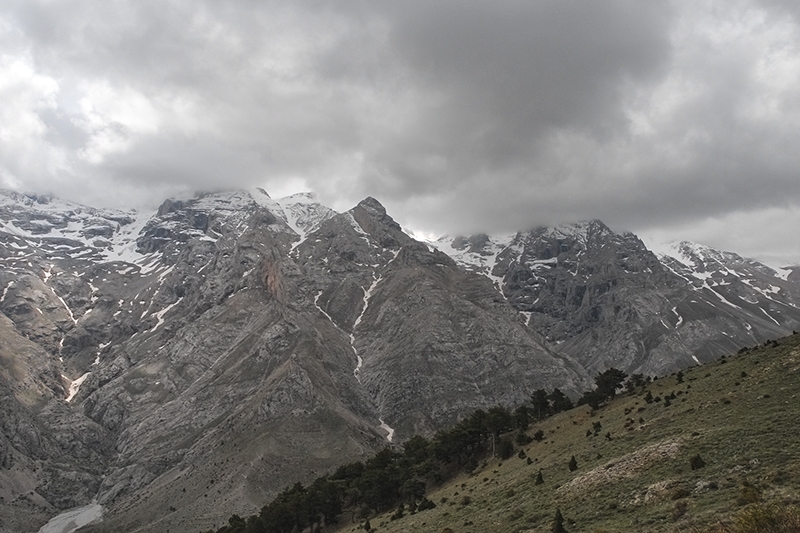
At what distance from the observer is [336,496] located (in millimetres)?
115438

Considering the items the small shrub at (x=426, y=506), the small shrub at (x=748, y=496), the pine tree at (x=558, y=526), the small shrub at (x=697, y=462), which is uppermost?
the small shrub at (x=697, y=462)

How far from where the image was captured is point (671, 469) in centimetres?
4075

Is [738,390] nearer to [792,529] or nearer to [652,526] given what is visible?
[652,526]

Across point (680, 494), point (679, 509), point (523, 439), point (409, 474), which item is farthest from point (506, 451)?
point (679, 509)

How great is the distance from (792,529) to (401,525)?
175ft

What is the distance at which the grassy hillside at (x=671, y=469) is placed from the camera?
31.3 meters

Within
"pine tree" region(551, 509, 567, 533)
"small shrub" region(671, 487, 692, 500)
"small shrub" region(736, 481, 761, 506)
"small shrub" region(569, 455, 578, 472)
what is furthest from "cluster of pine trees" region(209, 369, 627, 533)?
"small shrub" region(736, 481, 761, 506)

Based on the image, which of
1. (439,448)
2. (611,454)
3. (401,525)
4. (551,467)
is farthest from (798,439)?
(439,448)

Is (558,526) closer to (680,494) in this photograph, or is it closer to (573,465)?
(680,494)

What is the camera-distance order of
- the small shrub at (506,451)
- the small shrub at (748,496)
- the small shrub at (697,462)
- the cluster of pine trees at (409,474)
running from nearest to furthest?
the small shrub at (748,496) → the small shrub at (697,462) → the small shrub at (506,451) → the cluster of pine trees at (409,474)

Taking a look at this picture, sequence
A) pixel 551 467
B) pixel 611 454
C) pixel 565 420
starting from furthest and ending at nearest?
pixel 565 420 < pixel 551 467 < pixel 611 454

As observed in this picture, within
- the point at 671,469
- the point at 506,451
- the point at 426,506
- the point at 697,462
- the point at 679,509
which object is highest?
the point at 697,462

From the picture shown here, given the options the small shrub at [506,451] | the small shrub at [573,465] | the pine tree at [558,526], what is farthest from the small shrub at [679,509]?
the small shrub at [506,451]

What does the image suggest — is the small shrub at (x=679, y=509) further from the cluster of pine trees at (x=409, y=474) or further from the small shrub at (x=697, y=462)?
the cluster of pine trees at (x=409, y=474)
